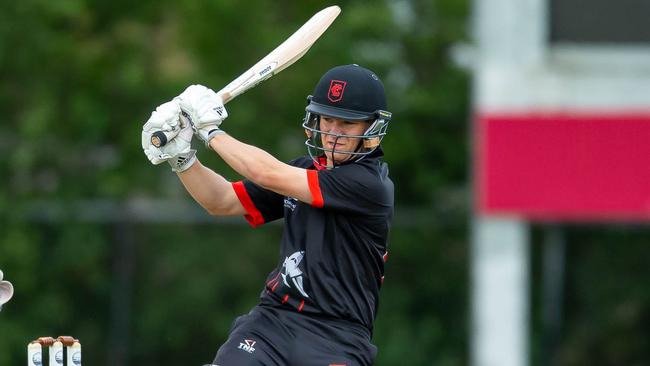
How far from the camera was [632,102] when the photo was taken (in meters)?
9.13

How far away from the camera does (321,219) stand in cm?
465

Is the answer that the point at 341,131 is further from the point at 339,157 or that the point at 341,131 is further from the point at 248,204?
the point at 248,204

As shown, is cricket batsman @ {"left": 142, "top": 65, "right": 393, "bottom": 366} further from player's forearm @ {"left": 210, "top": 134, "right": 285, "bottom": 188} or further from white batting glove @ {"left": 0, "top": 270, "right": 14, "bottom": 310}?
white batting glove @ {"left": 0, "top": 270, "right": 14, "bottom": 310}

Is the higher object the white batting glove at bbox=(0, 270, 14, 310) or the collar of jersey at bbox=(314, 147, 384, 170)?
the collar of jersey at bbox=(314, 147, 384, 170)

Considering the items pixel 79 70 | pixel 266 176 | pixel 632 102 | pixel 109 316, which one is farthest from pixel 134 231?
pixel 266 176

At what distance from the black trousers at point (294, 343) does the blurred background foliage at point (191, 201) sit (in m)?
6.50

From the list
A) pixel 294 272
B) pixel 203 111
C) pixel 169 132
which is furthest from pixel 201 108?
pixel 294 272

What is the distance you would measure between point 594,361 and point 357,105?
23.8 ft

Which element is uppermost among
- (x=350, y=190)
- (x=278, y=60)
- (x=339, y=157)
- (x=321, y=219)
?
(x=278, y=60)

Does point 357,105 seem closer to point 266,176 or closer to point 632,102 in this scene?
point 266,176

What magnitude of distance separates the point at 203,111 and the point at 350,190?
581 mm

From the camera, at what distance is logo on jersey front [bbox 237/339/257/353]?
14.9 feet

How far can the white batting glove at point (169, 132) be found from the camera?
15.4 feet

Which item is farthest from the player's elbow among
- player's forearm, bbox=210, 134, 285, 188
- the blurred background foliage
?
the blurred background foliage
